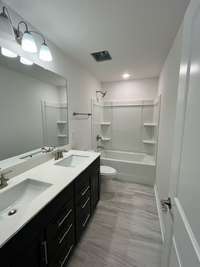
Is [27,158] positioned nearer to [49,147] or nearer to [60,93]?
[49,147]

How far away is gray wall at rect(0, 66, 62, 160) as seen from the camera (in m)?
1.23

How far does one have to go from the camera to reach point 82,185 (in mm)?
1495

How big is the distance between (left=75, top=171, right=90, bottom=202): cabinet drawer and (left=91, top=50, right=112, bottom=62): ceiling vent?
5.94ft

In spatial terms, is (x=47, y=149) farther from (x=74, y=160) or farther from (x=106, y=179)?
(x=106, y=179)

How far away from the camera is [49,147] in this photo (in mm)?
1810

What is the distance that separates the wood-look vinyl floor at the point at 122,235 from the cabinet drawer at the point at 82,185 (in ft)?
1.86

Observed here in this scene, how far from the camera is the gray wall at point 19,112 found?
1.23 metres

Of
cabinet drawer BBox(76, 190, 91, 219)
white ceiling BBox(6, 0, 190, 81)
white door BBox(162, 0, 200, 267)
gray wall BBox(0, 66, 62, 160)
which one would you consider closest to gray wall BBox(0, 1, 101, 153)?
white ceiling BBox(6, 0, 190, 81)

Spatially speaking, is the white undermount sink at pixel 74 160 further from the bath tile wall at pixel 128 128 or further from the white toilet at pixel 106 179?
the bath tile wall at pixel 128 128

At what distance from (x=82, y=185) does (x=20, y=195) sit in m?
0.61

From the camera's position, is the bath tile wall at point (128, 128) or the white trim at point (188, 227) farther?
the bath tile wall at point (128, 128)

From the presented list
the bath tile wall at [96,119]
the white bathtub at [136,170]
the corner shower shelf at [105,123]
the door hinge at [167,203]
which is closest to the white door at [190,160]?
the door hinge at [167,203]

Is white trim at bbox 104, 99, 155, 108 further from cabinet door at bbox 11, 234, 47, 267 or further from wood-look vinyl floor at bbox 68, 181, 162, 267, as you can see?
cabinet door at bbox 11, 234, 47, 267

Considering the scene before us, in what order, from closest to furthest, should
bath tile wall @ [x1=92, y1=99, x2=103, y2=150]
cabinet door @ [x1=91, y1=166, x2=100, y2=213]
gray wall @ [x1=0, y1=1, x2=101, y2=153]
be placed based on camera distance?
gray wall @ [x1=0, y1=1, x2=101, y2=153] → cabinet door @ [x1=91, y1=166, x2=100, y2=213] → bath tile wall @ [x1=92, y1=99, x2=103, y2=150]
